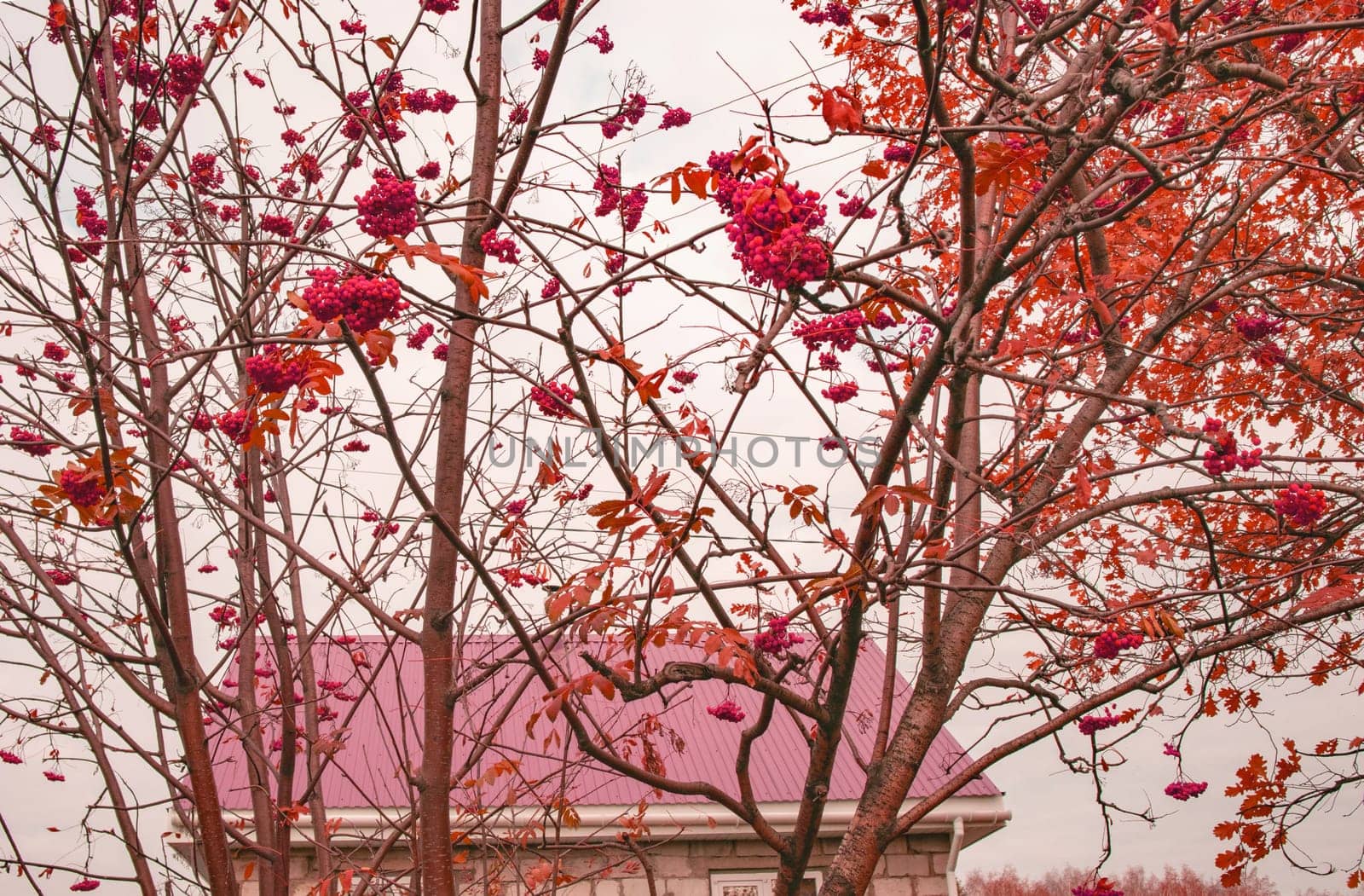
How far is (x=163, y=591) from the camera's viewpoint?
2.74 metres

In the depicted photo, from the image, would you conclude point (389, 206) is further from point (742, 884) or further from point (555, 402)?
point (742, 884)

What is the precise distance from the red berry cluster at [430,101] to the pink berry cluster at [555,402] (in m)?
1.31

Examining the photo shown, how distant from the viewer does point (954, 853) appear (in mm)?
6840

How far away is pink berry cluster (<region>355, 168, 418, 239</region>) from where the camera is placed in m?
2.16

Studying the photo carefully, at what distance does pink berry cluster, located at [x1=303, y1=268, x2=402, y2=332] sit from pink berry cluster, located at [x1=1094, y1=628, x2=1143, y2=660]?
2681 mm

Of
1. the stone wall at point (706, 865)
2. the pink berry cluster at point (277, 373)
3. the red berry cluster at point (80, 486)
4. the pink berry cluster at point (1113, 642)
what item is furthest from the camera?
the stone wall at point (706, 865)

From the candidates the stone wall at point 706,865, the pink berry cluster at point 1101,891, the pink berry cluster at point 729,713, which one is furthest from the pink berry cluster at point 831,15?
the stone wall at point 706,865

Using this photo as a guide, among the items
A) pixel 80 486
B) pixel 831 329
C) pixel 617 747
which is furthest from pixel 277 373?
pixel 617 747

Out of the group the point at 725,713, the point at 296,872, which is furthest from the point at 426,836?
the point at 296,872

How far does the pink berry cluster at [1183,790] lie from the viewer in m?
4.71

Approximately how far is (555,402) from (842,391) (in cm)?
116

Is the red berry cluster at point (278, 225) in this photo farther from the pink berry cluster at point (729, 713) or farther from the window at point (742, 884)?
the window at point (742, 884)

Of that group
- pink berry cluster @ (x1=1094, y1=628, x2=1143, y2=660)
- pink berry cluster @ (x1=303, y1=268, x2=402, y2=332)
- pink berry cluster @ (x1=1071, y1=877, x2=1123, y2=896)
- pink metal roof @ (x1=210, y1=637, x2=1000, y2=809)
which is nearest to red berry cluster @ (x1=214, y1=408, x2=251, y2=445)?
pink berry cluster @ (x1=303, y1=268, x2=402, y2=332)

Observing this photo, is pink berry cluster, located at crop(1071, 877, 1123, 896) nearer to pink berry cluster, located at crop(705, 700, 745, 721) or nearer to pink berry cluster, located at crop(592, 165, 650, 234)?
pink berry cluster, located at crop(705, 700, 745, 721)
